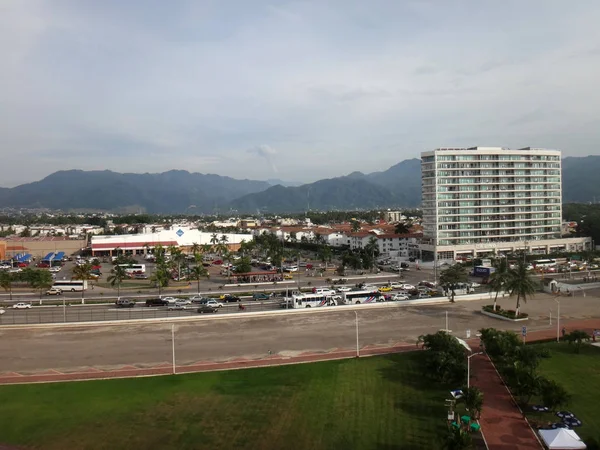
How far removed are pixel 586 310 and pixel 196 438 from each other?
33.4 meters

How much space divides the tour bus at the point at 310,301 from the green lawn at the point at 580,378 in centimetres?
1816

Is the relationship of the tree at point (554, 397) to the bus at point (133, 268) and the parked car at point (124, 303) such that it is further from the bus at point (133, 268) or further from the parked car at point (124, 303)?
the bus at point (133, 268)

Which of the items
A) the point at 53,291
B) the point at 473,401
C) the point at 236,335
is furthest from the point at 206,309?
the point at 473,401

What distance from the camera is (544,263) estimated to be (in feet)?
214

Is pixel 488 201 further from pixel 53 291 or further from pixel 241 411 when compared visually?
pixel 241 411

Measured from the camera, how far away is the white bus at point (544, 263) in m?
63.7

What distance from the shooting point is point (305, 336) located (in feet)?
102

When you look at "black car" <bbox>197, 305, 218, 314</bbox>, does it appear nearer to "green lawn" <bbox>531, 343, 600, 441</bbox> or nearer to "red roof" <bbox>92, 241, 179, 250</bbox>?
"green lawn" <bbox>531, 343, 600, 441</bbox>

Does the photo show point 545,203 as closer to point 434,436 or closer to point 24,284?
point 434,436

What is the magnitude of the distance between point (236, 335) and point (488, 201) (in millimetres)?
55767

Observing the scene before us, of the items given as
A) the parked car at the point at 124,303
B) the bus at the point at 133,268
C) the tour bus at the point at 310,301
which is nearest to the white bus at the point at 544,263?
the tour bus at the point at 310,301

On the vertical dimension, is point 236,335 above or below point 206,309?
below

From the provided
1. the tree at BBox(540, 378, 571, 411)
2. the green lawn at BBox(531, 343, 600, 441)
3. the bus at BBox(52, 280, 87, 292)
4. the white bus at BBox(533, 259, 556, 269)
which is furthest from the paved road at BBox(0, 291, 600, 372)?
the white bus at BBox(533, 259, 556, 269)

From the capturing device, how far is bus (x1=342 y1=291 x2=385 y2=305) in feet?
137
